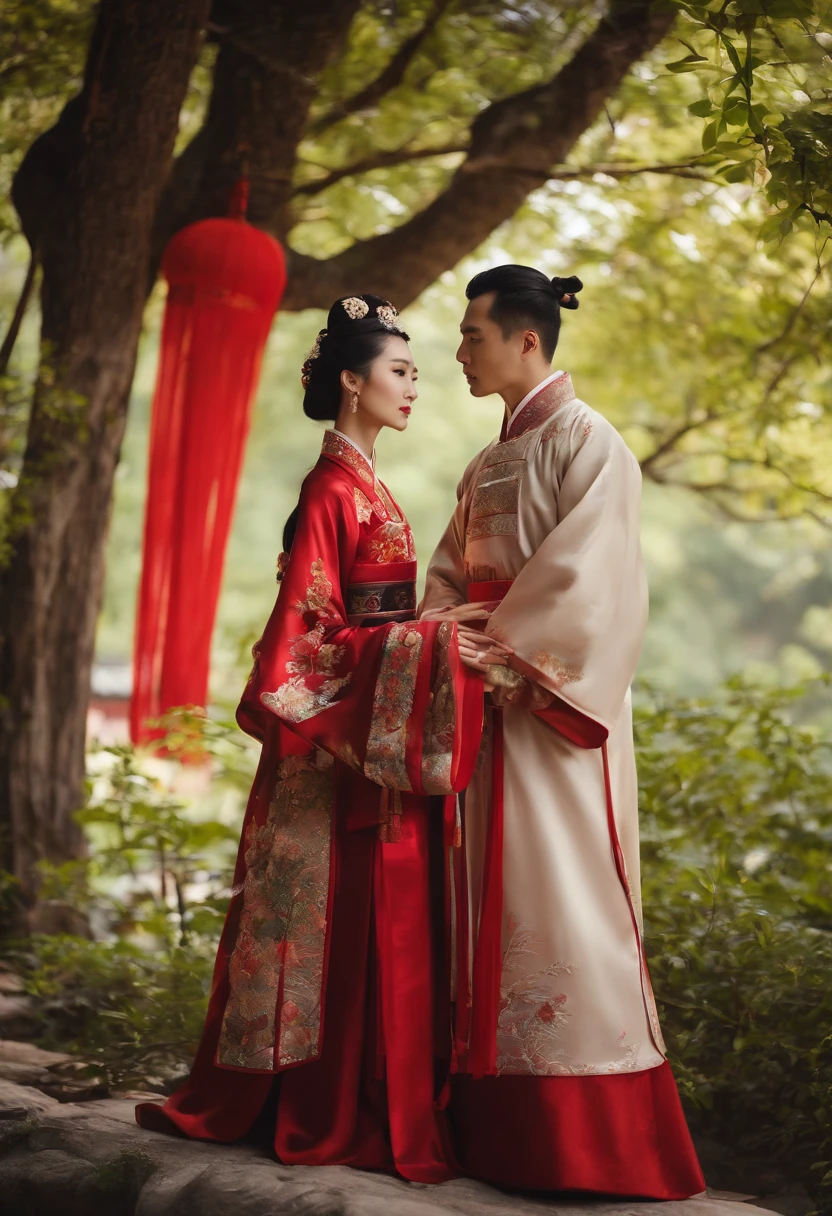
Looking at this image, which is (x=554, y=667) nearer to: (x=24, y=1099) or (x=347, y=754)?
(x=347, y=754)

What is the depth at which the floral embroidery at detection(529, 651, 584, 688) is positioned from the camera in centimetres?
220

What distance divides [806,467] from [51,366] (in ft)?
10.9

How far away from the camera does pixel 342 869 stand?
2.37 m

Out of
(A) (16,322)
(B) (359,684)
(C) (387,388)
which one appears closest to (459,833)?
(B) (359,684)

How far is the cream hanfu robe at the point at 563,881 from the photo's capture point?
217 centimetres

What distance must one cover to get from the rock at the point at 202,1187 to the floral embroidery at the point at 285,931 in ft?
0.68

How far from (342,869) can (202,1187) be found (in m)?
0.65

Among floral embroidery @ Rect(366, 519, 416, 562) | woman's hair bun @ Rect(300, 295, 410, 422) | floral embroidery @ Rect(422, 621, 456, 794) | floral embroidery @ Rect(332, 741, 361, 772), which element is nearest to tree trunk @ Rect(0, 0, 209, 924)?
woman's hair bun @ Rect(300, 295, 410, 422)

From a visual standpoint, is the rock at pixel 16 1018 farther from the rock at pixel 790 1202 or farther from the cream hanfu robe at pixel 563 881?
the rock at pixel 790 1202

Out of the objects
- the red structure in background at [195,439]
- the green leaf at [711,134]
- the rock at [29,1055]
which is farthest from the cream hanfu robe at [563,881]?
the red structure in background at [195,439]

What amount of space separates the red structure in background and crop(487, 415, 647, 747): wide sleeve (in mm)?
1923

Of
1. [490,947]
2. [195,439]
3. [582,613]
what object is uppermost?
[195,439]

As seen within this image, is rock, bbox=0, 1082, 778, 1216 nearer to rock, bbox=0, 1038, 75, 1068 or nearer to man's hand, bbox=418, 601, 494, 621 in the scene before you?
rock, bbox=0, 1038, 75, 1068

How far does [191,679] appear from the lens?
3.93 m
